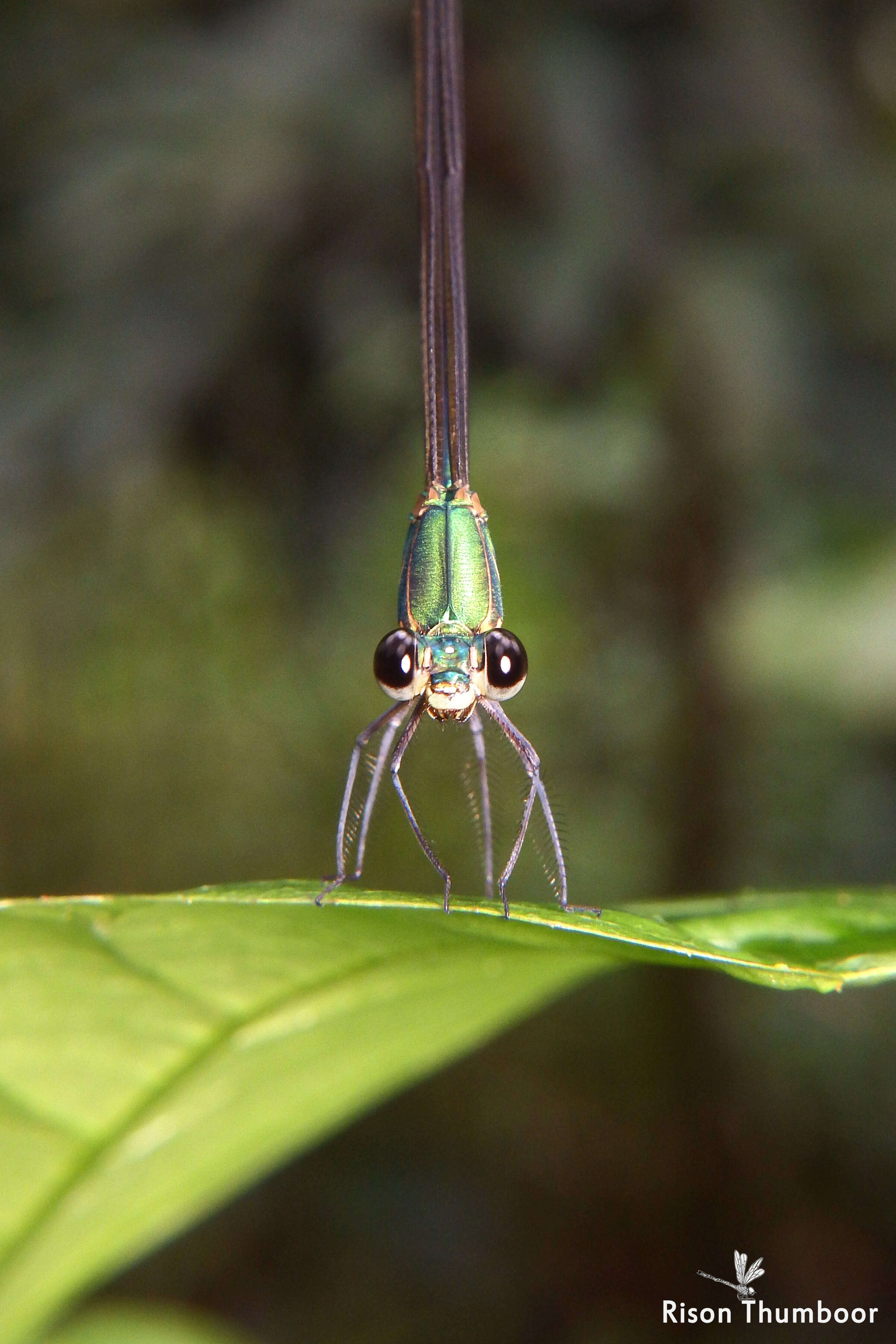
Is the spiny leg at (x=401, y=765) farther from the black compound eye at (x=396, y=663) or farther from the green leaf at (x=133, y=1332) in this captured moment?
the green leaf at (x=133, y=1332)

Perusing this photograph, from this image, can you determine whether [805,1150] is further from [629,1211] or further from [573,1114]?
[573,1114]

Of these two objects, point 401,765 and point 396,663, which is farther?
point 401,765

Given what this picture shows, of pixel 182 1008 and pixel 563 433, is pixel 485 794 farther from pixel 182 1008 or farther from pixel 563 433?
pixel 182 1008

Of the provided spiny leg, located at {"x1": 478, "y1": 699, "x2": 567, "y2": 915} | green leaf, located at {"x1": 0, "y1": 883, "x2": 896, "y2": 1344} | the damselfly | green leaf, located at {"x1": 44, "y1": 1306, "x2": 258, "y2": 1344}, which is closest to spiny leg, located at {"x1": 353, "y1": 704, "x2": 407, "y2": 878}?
the damselfly

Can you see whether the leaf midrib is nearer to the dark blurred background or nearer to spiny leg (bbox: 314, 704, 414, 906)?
spiny leg (bbox: 314, 704, 414, 906)

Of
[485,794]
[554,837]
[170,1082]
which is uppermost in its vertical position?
[485,794]

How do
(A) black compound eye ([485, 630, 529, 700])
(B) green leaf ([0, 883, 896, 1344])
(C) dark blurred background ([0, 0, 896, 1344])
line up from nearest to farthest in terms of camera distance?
1. (B) green leaf ([0, 883, 896, 1344])
2. (A) black compound eye ([485, 630, 529, 700])
3. (C) dark blurred background ([0, 0, 896, 1344])

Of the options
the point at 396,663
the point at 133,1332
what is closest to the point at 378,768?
the point at 396,663
